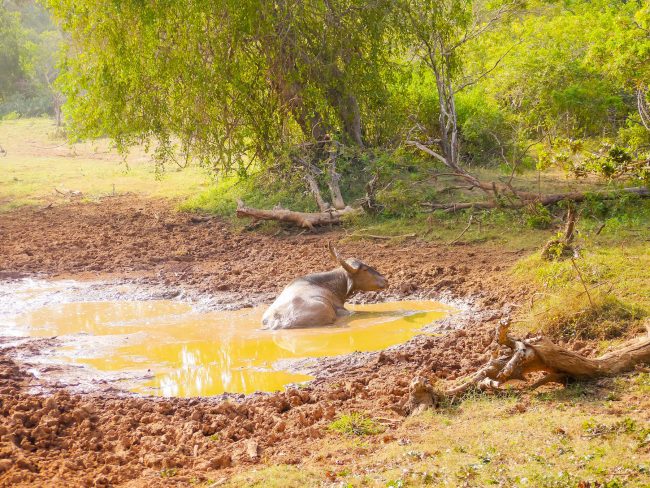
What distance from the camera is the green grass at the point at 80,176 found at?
63.3 ft

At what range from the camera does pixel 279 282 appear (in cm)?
1107

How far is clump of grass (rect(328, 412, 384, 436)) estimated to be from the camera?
570 cm

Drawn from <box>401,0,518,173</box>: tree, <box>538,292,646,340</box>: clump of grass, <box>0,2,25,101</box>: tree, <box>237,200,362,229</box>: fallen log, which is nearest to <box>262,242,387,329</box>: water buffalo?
<box>538,292,646,340</box>: clump of grass

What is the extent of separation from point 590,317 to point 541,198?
5461mm

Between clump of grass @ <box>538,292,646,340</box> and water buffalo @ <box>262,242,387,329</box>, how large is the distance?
101 inches

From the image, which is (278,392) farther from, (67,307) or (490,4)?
(490,4)

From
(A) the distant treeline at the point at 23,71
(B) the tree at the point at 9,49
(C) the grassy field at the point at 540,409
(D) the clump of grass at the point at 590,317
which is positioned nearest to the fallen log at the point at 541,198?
(C) the grassy field at the point at 540,409

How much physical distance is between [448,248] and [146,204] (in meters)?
8.39

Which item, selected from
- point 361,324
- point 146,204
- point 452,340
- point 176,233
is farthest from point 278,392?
point 146,204

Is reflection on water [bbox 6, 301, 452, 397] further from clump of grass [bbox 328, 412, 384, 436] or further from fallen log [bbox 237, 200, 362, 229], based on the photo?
fallen log [bbox 237, 200, 362, 229]

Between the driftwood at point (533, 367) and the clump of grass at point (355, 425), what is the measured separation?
0.36 m

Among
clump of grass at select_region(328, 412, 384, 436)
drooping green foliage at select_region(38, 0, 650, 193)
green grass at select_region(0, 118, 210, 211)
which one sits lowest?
clump of grass at select_region(328, 412, 384, 436)

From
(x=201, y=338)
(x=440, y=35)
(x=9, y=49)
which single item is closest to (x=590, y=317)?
(x=201, y=338)

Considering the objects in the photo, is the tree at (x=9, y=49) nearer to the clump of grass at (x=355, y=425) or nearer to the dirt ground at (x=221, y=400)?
the dirt ground at (x=221, y=400)
